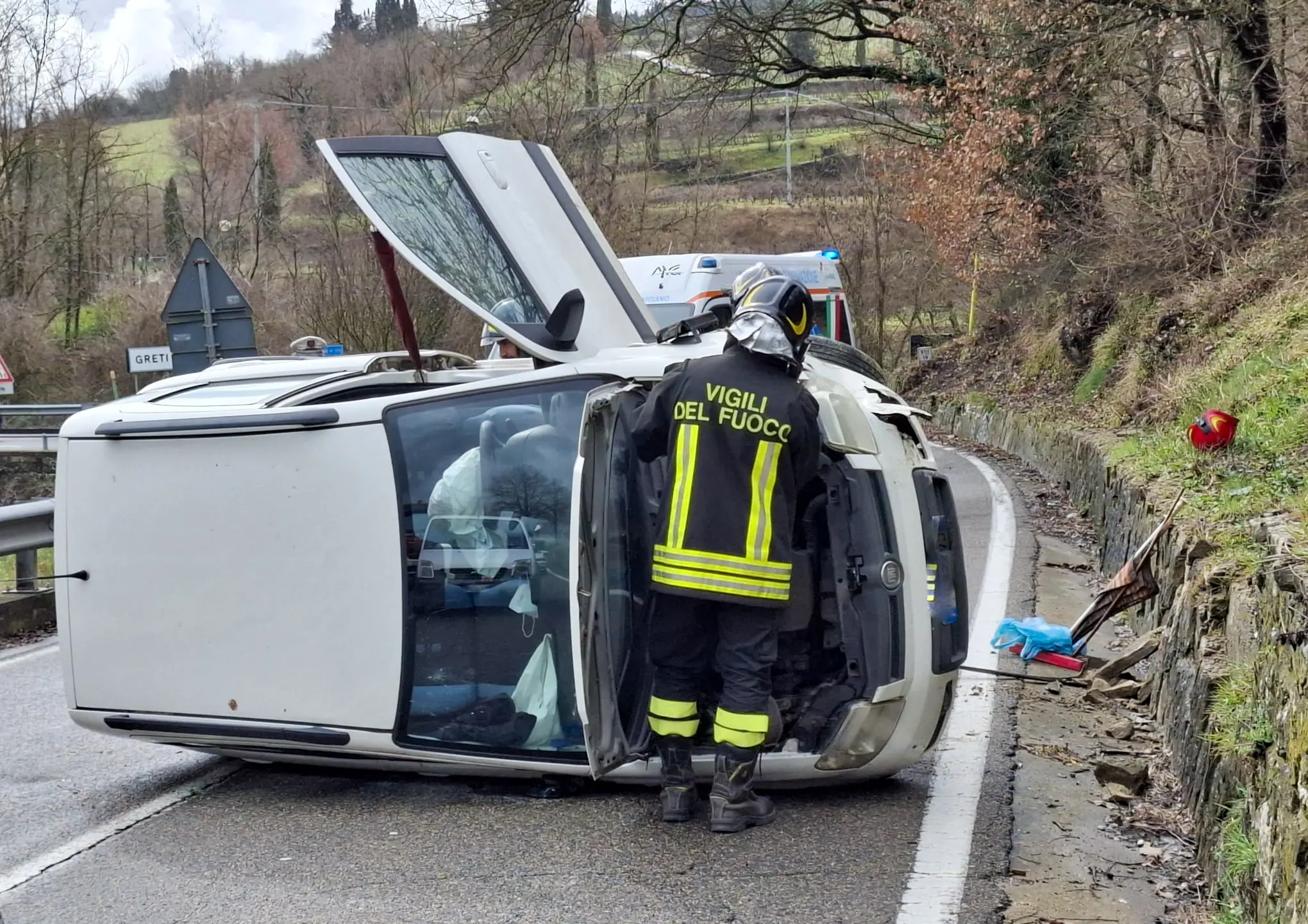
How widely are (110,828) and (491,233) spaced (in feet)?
8.50

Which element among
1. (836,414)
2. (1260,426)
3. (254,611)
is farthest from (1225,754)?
(1260,426)

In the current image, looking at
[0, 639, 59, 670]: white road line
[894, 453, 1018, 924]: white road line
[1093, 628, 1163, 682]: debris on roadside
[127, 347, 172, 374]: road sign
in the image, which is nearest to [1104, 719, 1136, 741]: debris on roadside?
[894, 453, 1018, 924]: white road line

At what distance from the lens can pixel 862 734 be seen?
475 cm

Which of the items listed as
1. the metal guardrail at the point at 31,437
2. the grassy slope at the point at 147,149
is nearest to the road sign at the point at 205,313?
the metal guardrail at the point at 31,437

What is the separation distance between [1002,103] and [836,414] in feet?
50.4

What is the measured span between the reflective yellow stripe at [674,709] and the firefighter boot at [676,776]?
82 millimetres

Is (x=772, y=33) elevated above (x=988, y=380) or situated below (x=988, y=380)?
above

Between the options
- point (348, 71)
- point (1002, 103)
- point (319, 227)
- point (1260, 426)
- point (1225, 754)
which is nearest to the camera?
point (1225, 754)

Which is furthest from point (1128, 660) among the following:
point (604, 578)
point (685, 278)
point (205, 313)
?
point (205, 313)

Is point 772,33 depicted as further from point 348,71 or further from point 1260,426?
point 1260,426

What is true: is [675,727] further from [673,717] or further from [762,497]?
[762,497]

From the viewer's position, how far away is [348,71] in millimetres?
29188

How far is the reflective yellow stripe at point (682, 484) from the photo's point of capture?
455 centimetres

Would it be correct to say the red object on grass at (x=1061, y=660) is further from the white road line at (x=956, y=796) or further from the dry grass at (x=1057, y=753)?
the dry grass at (x=1057, y=753)
